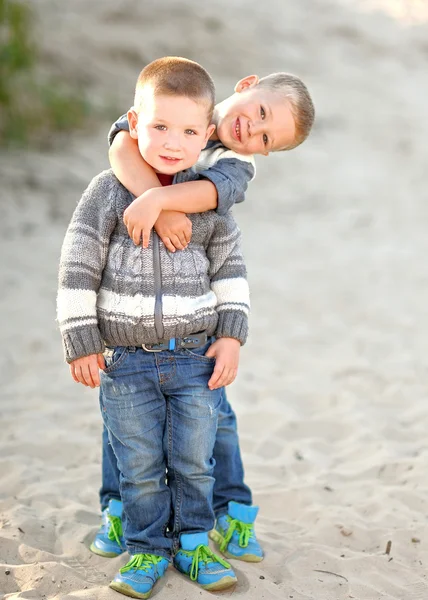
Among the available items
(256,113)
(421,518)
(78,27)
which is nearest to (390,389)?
(421,518)

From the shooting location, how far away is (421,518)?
3.45m

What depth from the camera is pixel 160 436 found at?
2701 millimetres

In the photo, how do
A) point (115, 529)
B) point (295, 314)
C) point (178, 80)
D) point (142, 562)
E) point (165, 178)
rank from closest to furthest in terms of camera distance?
1. point (178, 80)
2. point (165, 178)
3. point (142, 562)
4. point (115, 529)
5. point (295, 314)

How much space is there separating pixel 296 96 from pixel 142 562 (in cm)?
158

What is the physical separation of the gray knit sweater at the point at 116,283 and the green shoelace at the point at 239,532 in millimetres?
860

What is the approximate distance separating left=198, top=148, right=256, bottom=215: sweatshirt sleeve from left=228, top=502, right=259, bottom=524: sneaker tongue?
111cm

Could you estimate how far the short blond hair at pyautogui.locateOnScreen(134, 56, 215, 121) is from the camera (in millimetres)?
2439

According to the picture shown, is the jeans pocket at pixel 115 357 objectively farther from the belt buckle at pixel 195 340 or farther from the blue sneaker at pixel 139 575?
the blue sneaker at pixel 139 575

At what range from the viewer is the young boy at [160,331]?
8.20ft

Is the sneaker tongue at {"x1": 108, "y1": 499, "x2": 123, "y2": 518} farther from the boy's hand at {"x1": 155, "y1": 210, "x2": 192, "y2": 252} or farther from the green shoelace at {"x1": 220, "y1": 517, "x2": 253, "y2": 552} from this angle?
the boy's hand at {"x1": 155, "y1": 210, "x2": 192, "y2": 252}

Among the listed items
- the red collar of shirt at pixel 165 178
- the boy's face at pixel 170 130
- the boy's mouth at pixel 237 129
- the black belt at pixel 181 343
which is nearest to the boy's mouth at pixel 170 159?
the boy's face at pixel 170 130

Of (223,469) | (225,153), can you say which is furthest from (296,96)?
(223,469)

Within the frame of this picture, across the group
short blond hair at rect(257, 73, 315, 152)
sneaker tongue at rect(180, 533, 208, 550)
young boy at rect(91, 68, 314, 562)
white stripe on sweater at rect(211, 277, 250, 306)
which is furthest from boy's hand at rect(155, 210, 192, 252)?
sneaker tongue at rect(180, 533, 208, 550)

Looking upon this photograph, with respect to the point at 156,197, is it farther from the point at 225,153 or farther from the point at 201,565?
the point at 201,565
